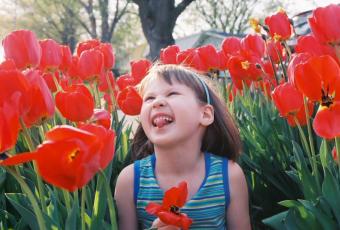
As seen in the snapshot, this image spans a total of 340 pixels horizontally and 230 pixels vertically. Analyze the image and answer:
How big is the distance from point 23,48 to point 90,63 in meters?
0.35

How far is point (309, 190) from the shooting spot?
1509 mm

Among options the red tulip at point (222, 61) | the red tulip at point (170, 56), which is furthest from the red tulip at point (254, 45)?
the red tulip at point (170, 56)

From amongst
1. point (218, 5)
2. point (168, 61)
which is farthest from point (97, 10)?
point (168, 61)

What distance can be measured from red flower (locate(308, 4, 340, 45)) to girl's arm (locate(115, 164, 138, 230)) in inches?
31.2

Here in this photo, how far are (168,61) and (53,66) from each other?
58cm

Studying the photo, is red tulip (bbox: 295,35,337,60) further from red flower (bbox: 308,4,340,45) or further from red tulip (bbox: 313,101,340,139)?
red tulip (bbox: 313,101,340,139)

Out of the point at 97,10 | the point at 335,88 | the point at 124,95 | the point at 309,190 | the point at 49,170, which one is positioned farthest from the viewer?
the point at 97,10

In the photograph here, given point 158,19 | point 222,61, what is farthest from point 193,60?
point 158,19

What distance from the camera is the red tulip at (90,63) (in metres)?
2.15

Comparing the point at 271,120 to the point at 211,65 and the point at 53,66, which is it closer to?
the point at 211,65

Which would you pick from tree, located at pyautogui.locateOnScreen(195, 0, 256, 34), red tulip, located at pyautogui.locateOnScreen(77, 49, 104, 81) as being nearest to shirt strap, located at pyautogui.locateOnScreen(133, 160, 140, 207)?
red tulip, located at pyautogui.locateOnScreen(77, 49, 104, 81)

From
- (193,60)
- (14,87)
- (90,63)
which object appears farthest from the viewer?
(193,60)

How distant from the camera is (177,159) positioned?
5.60ft

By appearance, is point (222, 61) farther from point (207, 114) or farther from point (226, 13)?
point (226, 13)
